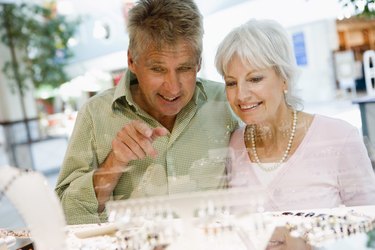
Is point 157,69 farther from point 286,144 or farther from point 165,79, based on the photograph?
point 286,144

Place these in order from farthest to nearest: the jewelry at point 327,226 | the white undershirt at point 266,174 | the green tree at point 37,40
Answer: the green tree at point 37,40, the white undershirt at point 266,174, the jewelry at point 327,226

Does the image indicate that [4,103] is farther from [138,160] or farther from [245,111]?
[245,111]

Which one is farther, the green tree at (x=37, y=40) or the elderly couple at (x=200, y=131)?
the green tree at (x=37, y=40)

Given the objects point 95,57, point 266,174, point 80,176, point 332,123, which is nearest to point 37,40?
point 95,57

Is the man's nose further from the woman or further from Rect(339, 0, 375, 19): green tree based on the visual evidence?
Rect(339, 0, 375, 19): green tree

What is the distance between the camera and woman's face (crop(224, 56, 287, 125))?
Result: 3.69ft

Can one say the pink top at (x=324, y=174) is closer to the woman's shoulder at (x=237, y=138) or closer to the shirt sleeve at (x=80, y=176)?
the woman's shoulder at (x=237, y=138)

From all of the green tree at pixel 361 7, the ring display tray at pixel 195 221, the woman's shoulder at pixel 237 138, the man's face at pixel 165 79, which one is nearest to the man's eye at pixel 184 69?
the man's face at pixel 165 79

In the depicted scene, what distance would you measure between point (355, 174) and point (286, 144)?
0.20 meters

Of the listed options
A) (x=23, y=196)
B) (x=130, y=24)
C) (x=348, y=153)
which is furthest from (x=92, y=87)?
(x=348, y=153)

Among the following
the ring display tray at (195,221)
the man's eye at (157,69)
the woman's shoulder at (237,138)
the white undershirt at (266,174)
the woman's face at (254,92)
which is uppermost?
the man's eye at (157,69)

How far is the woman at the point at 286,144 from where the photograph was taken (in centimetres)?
113

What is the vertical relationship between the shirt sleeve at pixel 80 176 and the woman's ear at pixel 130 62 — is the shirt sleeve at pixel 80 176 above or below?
below

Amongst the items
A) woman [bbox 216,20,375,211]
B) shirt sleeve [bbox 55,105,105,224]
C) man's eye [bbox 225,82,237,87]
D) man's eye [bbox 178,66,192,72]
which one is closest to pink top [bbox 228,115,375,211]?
woman [bbox 216,20,375,211]
